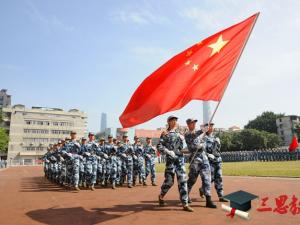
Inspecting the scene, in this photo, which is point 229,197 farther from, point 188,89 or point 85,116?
point 85,116

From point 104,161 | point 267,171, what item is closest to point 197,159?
point 104,161

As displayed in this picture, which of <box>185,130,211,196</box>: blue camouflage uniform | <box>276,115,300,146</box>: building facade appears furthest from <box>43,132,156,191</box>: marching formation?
<box>276,115,300,146</box>: building facade

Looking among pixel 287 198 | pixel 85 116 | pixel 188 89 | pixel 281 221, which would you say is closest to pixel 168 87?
pixel 188 89

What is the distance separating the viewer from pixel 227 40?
7.37 m

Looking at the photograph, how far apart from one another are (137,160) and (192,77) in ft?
25.4

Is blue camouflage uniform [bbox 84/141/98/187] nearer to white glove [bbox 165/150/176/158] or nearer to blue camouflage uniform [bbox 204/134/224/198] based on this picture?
blue camouflage uniform [bbox 204/134/224/198]

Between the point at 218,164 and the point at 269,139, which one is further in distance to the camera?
the point at 269,139

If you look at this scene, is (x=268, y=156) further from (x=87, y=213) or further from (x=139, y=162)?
(x=87, y=213)

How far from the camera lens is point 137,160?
555 inches

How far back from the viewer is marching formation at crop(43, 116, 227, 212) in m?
7.76

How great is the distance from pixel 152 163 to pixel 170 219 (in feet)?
25.6

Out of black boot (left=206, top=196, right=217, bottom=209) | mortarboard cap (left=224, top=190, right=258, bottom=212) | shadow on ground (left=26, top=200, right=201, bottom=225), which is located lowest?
shadow on ground (left=26, top=200, right=201, bottom=225)

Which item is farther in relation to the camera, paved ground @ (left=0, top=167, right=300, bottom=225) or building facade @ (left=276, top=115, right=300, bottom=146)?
building facade @ (left=276, top=115, right=300, bottom=146)

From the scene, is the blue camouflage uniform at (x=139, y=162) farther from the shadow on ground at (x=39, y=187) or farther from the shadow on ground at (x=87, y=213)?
the shadow on ground at (x=87, y=213)
